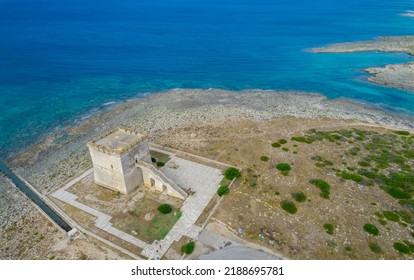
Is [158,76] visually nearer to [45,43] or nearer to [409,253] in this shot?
[45,43]

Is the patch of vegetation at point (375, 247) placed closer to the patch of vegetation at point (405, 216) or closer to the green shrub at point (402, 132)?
the patch of vegetation at point (405, 216)

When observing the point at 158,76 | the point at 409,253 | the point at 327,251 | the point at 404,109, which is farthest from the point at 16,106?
the point at 404,109

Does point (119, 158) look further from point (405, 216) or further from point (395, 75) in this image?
point (395, 75)

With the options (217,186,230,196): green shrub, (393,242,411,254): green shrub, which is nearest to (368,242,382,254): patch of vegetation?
(393,242,411,254): green shrub

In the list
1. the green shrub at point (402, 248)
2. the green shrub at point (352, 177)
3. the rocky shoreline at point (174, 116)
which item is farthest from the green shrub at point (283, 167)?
the rocky shoreline at point (174, 116)

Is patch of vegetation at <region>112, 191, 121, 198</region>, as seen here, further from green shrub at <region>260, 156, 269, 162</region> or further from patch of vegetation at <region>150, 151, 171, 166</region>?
green shrub at <region>260, 156, 269, 162</region>

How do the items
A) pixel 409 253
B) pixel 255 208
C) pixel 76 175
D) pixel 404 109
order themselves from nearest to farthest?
pixel 409 253 < pixel 255 208 < pixel 76 175 < pixel 404 109

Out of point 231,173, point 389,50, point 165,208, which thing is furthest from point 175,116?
point 389,50
